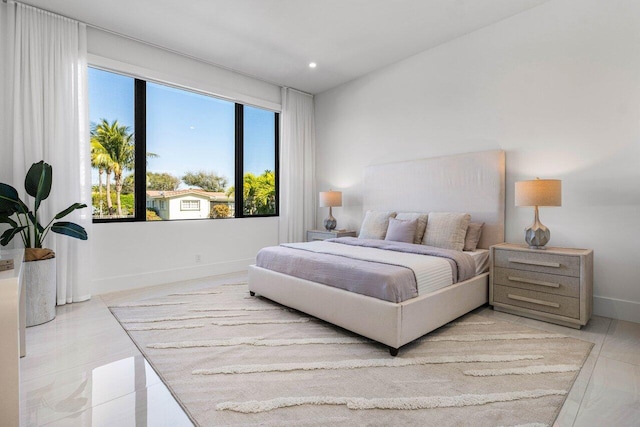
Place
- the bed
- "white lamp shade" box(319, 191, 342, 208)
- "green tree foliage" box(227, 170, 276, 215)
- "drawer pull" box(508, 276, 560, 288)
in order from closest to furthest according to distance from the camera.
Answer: the bed → "drawer pull" box(508, 276, 560, 288) → "white lamp shade" box(319, 191, 342, 208) → "green tree foliage" box(227, 170, 276, 215)

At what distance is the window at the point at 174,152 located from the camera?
3.79 metres

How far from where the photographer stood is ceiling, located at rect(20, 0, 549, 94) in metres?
3.13

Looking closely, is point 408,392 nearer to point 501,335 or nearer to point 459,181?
point 501,335

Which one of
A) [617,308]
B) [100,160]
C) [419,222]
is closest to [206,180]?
[100,160]

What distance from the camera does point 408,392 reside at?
1.76 m

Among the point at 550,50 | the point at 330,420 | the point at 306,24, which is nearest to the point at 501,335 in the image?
the point at 330,420

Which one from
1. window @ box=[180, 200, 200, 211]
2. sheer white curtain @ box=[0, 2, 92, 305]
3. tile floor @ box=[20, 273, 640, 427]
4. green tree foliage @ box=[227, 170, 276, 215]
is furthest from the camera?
green tree foliage @ box=[227, 170, 276, 215]

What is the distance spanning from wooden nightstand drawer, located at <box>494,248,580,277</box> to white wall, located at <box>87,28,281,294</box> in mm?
3376

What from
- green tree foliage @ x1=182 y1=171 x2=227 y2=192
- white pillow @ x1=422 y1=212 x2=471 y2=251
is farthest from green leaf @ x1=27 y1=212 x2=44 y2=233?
white pillow @ x1=422 y1=212 x2=471 y2=251

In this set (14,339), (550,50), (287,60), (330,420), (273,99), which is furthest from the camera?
(273,99)

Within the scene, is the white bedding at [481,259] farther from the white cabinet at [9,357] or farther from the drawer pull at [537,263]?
the white cabinet at [9,357]

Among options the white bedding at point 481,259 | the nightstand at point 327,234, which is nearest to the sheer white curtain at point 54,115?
the nightstand at point 327,234

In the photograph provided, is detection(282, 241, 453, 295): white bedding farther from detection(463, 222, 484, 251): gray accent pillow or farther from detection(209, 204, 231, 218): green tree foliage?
detection(209, 204, 231, 218): green tree foliage

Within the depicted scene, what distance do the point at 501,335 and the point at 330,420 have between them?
1647mm
